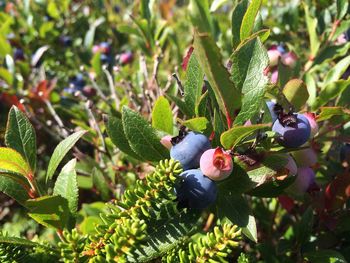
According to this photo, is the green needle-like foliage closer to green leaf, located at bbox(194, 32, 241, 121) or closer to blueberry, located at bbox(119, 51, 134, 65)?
green leaf, located at bbox(194, 32, 241, 121)

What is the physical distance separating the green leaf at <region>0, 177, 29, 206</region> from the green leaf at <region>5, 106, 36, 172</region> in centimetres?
5

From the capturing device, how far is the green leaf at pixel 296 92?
920 millimetres

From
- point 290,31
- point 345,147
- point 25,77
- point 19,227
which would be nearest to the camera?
point 345,147

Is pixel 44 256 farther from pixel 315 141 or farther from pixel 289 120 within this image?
pixel 315 141

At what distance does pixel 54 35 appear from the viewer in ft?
6.79

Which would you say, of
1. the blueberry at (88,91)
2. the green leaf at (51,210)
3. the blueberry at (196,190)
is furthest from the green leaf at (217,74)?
the blueberry at (88,91)

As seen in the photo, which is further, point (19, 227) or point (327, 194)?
point (19, 227)

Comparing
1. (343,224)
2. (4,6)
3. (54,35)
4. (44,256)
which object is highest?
(4,6)

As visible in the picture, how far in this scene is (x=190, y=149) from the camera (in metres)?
0.77

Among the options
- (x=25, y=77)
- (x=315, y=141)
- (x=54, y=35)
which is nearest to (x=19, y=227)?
(x=25, y=77)

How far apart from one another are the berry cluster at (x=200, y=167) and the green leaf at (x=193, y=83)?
0.27 feet

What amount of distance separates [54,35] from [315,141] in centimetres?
149

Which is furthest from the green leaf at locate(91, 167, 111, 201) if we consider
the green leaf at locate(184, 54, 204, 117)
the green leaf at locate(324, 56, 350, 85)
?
the green leaf at locate(324, 56, 350, 85)

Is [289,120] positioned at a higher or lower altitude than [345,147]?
higher
